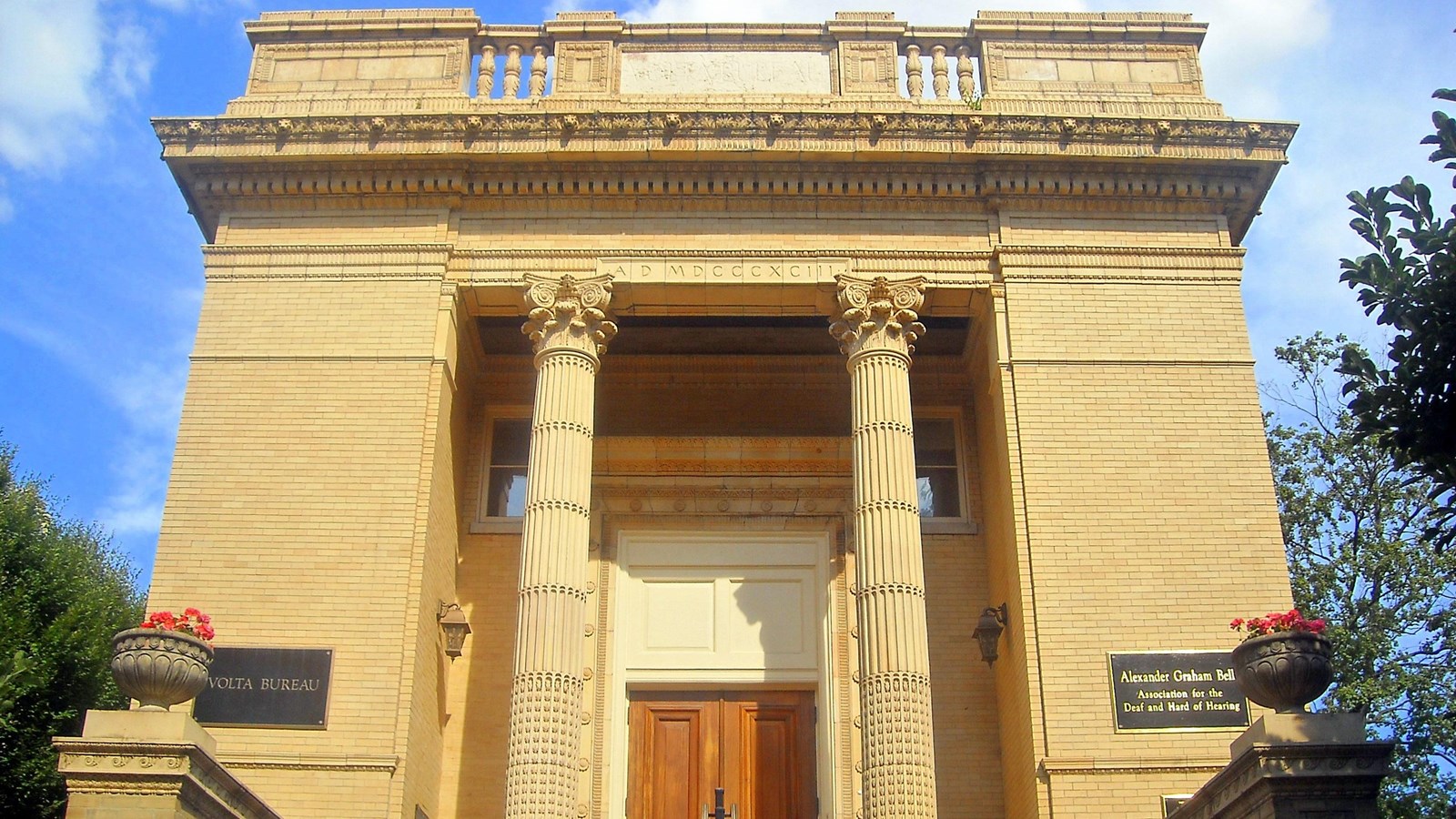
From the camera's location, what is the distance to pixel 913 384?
2036cm

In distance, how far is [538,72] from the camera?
19.1 meters

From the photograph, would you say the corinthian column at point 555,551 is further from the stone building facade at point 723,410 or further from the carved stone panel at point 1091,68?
the carved stone panel at point 1091,68

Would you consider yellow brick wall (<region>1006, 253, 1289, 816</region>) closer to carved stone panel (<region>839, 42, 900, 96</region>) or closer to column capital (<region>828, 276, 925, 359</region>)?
column capital (<region>828, 276, 925, 359</region>)

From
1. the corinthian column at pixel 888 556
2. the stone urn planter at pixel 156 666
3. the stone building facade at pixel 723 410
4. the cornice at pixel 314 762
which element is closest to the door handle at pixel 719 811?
the stone building facade at pixel 723 410

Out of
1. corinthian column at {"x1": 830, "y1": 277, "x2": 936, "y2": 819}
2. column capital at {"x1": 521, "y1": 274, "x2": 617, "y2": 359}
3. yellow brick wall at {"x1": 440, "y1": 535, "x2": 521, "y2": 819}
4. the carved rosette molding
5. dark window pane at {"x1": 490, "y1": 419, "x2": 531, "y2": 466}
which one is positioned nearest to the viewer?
corinthian column at {"x1": 830, "y1": 277, "x2": 936, "y2": 819}

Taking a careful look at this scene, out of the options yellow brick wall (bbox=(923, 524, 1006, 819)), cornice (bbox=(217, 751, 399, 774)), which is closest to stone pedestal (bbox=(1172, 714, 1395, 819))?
yellow brick wall (bbox=(923, 524, 1006, 819))

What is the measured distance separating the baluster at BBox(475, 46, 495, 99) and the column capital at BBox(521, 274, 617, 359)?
118 inches

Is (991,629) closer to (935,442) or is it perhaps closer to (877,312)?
(935,442)

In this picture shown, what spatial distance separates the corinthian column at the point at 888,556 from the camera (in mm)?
14633

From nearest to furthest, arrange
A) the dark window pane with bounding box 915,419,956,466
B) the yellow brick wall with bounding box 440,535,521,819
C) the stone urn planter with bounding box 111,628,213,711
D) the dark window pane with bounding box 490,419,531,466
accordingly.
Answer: the stone urn planter with bounding box 111,628,213,711
the yellow brick wall with bounding box 440,535,521,819
the dark window pane with bounding box 490,419,531,466
the dark window pane with bounding box 915,419,956,466

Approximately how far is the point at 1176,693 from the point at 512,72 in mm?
11555

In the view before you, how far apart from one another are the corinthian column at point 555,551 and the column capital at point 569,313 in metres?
0.01

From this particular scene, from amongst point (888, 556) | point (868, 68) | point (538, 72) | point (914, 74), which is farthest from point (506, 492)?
point (914, 74)

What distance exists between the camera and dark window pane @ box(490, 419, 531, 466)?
65.2 feet
